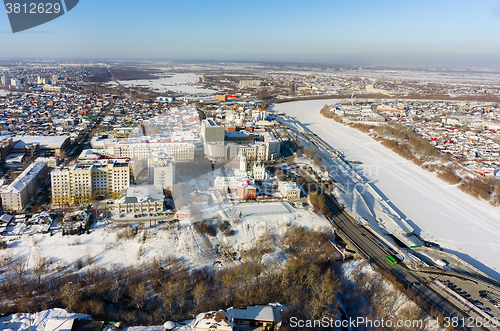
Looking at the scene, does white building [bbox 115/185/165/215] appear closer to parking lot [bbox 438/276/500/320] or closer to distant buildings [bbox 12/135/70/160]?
distant buildings [bbox 12/135/70/160]

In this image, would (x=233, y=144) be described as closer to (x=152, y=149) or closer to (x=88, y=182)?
(x=152, y=149)

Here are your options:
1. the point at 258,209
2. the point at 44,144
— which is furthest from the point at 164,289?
the point at 44,144

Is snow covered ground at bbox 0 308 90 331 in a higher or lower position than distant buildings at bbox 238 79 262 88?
lower

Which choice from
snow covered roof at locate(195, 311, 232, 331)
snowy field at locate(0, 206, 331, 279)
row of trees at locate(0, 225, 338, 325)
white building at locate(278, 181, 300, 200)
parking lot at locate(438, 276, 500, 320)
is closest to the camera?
snow covered roof at locate(195, 311, 232, 331)

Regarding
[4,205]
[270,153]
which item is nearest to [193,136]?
[270,153]

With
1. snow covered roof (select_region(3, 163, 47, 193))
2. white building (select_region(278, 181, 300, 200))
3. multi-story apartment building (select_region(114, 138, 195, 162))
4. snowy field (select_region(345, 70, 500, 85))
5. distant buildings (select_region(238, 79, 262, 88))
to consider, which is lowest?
white building (select_region(278, 181, 300, 200))

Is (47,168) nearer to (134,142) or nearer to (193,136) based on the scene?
(134,142)

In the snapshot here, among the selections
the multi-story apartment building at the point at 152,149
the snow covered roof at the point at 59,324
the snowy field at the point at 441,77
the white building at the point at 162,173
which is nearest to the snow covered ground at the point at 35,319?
the snow covered roof at the point at 59,324

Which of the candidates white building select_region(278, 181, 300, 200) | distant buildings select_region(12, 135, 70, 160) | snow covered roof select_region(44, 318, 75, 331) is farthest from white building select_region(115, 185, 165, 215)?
distant buildings select_region(12, 135, 70, 160)

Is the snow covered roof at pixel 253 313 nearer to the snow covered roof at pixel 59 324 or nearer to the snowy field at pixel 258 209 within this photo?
the snow covered roof at pixel 59 324
